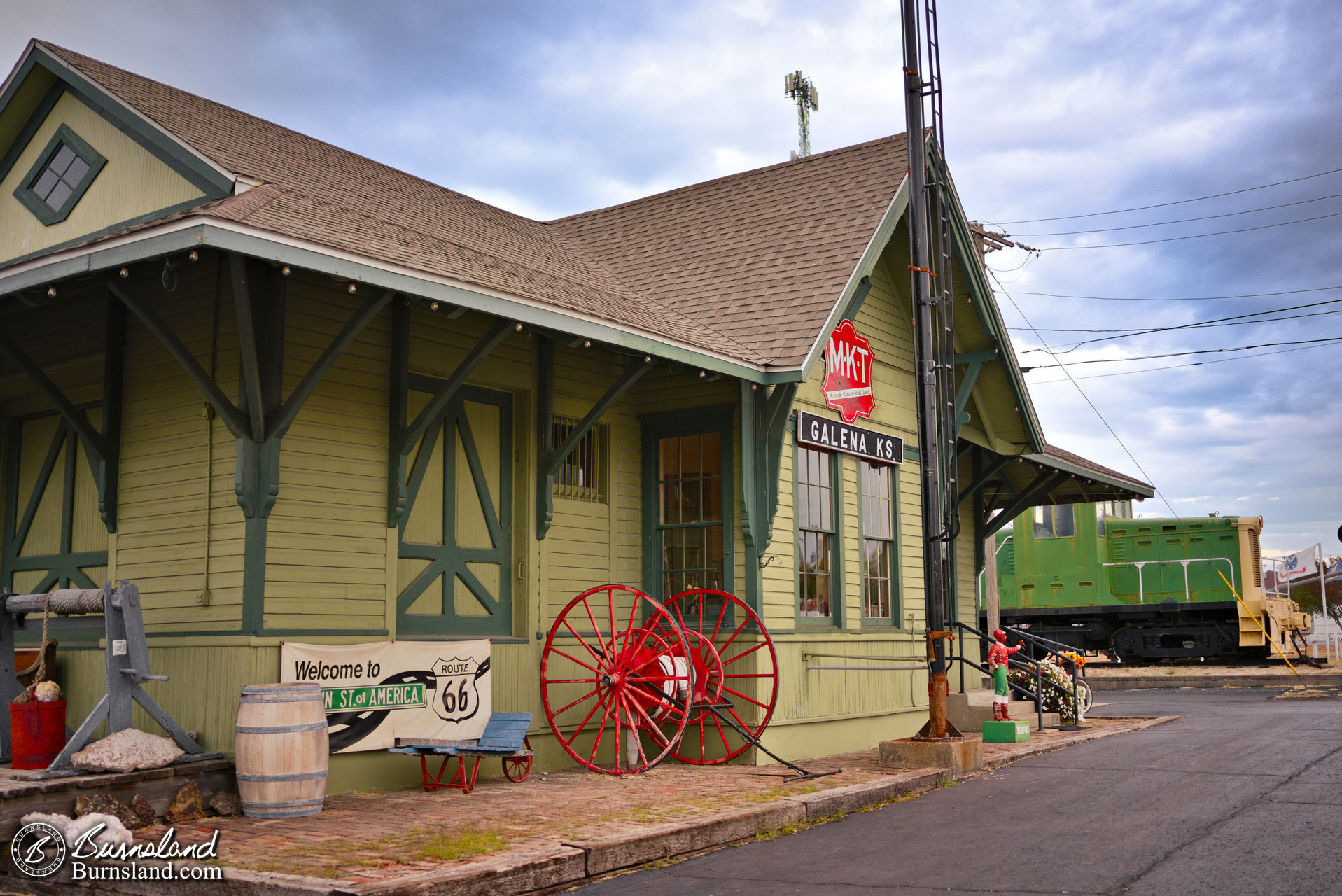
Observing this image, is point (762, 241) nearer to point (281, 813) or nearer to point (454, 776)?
point (454, 776)

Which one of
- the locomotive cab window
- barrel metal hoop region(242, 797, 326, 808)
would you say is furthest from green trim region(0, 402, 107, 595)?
the locomotive cab window

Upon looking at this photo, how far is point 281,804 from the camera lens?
25.3 feet

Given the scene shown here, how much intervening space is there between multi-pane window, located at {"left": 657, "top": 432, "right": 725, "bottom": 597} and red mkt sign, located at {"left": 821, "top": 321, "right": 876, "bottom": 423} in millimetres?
1616

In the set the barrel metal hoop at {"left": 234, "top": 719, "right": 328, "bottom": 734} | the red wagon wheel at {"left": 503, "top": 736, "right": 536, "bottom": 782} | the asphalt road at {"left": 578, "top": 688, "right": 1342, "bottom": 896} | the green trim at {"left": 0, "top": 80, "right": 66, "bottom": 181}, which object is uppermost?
the green trim at {"left": 0, "top": 80, "right": 66, "bottom": 181}

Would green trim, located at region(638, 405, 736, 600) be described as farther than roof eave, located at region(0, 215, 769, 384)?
Yes

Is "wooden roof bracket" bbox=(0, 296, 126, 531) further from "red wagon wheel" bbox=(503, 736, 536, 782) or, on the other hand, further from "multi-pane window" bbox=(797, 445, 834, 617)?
"multi-pane window" bbox=(797, 445, 834, 617)

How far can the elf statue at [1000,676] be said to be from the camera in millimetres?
13836

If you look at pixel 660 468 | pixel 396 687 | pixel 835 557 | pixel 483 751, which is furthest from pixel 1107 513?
pixel 483 751

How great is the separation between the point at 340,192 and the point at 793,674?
616cm

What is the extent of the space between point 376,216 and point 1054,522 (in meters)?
23.2

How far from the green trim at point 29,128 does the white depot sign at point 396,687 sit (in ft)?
18.2

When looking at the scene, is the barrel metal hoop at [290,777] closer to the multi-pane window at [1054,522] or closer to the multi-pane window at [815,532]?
the multi-pane window at [815,532]

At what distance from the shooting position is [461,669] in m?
9.98
